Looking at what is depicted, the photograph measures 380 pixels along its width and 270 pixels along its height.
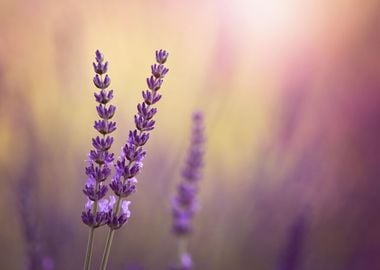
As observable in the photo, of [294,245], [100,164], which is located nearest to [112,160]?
[100,164]

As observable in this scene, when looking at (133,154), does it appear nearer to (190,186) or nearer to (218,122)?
(190,186)

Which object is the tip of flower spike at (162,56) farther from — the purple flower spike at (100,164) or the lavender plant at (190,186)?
the lavender plant at (190,186)

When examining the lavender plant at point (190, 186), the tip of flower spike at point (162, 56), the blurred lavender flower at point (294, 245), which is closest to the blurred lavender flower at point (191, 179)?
the lavender plant at point (190, 186)

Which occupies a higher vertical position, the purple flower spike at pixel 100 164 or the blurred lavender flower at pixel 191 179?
the purple flower spike at pixel 100 164

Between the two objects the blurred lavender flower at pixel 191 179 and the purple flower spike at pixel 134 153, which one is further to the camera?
the blurred lavender flower at pixel 191 179

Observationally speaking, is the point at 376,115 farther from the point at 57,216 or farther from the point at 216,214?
the point at 57,216

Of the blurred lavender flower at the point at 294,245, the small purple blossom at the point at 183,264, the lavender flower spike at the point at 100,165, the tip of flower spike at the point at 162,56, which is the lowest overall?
the small purple blossom at the point at 183,264
